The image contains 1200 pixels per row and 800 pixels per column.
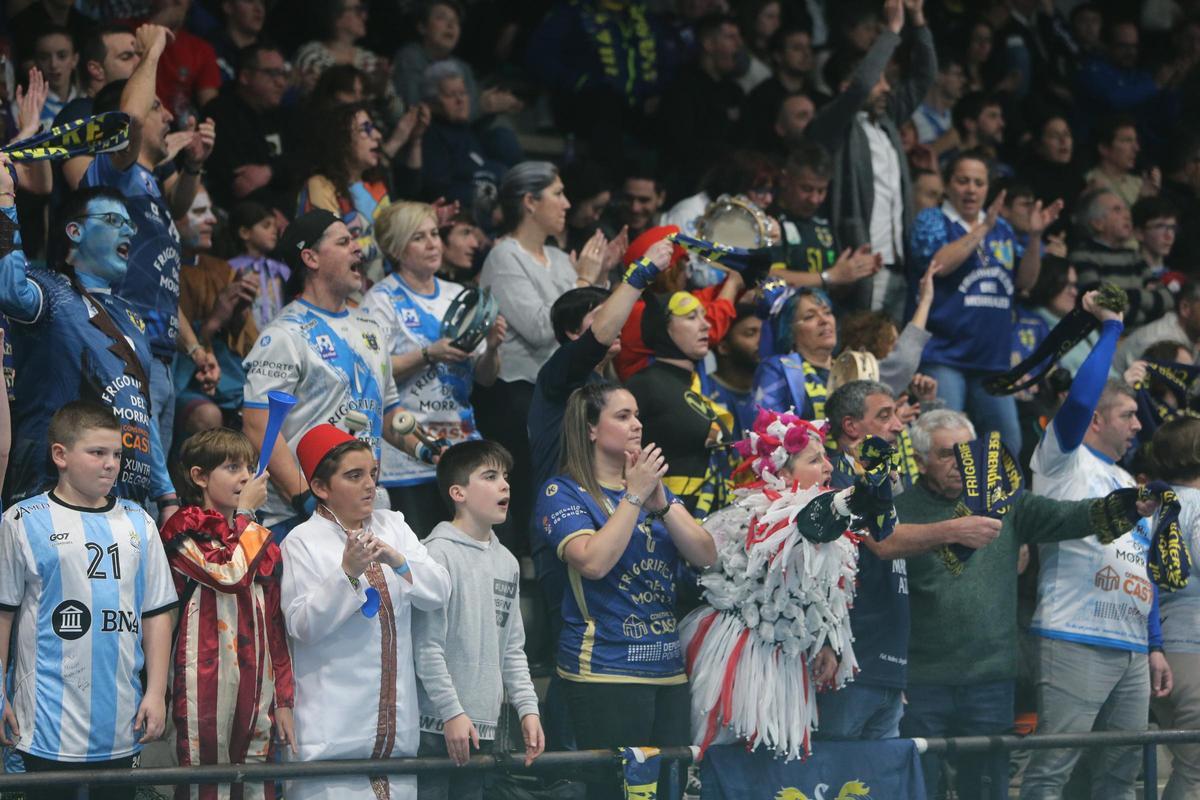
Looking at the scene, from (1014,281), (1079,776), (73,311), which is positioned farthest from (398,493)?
(1014,281)

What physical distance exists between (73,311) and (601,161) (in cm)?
491

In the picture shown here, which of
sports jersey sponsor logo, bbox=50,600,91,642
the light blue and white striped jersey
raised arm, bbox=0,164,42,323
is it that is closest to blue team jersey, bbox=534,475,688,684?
the light blue and white striped jersey

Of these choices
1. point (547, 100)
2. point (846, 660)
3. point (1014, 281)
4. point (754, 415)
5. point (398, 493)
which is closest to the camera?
→ point (846, 660)

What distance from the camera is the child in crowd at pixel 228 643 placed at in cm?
493

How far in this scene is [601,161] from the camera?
9.86 meters

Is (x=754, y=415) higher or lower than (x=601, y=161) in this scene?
lower

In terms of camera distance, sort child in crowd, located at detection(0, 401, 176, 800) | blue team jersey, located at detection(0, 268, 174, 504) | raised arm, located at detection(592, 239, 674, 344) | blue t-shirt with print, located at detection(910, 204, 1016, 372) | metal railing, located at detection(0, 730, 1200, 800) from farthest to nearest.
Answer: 1. blue t-shirt with print, located at detection(910, 204, 1016, 372)
2. raised arm, located at detection(592, 239, 674, 344)
3. blue team jersey, located at detection(0, 268, 174, 504)
4. child in crowd, located at detection(0, 401, 176, 800)
5. metal railing, located at detection(0, 730, 1200, 800)

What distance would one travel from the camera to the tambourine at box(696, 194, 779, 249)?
25.8ft

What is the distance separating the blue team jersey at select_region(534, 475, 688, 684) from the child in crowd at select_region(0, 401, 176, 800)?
1338 mm

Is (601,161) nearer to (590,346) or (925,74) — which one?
(925,74)

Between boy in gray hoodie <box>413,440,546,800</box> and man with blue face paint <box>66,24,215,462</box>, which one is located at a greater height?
man with blue face paint <box>66,24,215,462</box>

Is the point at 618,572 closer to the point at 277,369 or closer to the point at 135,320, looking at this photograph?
the point at 277,369

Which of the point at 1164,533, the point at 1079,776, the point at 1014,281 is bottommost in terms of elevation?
the point at 1079,776

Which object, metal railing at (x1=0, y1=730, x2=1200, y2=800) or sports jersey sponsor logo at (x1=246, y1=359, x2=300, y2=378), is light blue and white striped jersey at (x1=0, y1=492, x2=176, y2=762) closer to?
metal railing at (x1=0, y1=730, x2=1200, y2=800)
